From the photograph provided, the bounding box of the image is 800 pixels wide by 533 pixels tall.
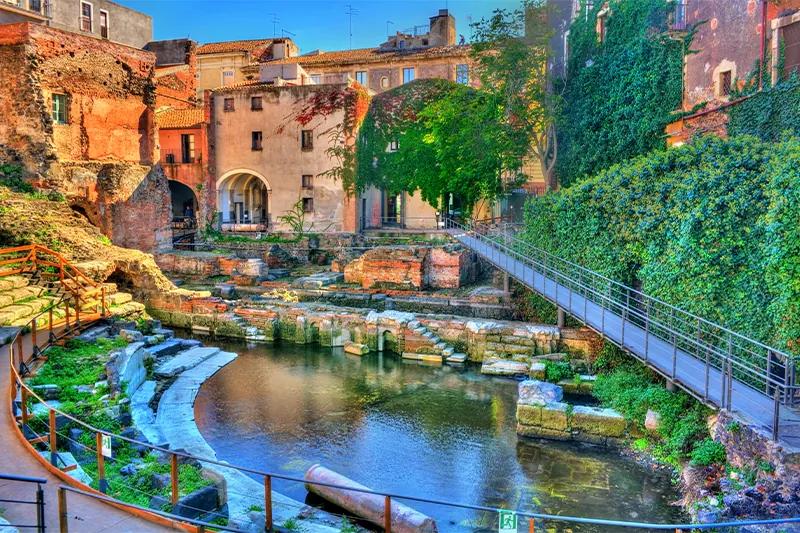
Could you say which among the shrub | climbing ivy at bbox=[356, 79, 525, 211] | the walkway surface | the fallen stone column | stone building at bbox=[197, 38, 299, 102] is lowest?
the fallen stone column

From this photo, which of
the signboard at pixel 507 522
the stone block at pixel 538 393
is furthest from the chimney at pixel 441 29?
the signboard at pixel 507 522

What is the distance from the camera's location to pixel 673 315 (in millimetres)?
12555

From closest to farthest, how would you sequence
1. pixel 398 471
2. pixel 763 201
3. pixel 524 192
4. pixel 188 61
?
pixel 398 471, pixel 763 201, pixel 524 192, pixel 188 61

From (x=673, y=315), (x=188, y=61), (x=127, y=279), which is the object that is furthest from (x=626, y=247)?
(x=188, y=61)

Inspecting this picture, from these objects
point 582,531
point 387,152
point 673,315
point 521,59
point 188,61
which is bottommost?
point 582,531

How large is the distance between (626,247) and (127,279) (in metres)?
16.0

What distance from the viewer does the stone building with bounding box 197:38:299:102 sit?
142ft

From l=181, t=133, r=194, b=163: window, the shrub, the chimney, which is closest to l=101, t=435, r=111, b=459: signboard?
the shrub

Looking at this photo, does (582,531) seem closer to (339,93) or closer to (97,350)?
(97,350)

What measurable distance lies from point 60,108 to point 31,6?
6765 mm

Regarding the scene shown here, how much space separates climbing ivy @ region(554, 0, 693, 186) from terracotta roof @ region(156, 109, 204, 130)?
20180 millimetres

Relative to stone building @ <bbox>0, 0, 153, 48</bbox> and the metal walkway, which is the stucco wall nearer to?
stone building @ <bbox>0, 0, 153, 48</bbox>

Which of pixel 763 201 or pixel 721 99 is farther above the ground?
pixel 721 99

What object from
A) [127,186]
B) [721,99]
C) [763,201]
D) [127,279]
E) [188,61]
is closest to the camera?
[763,201]
